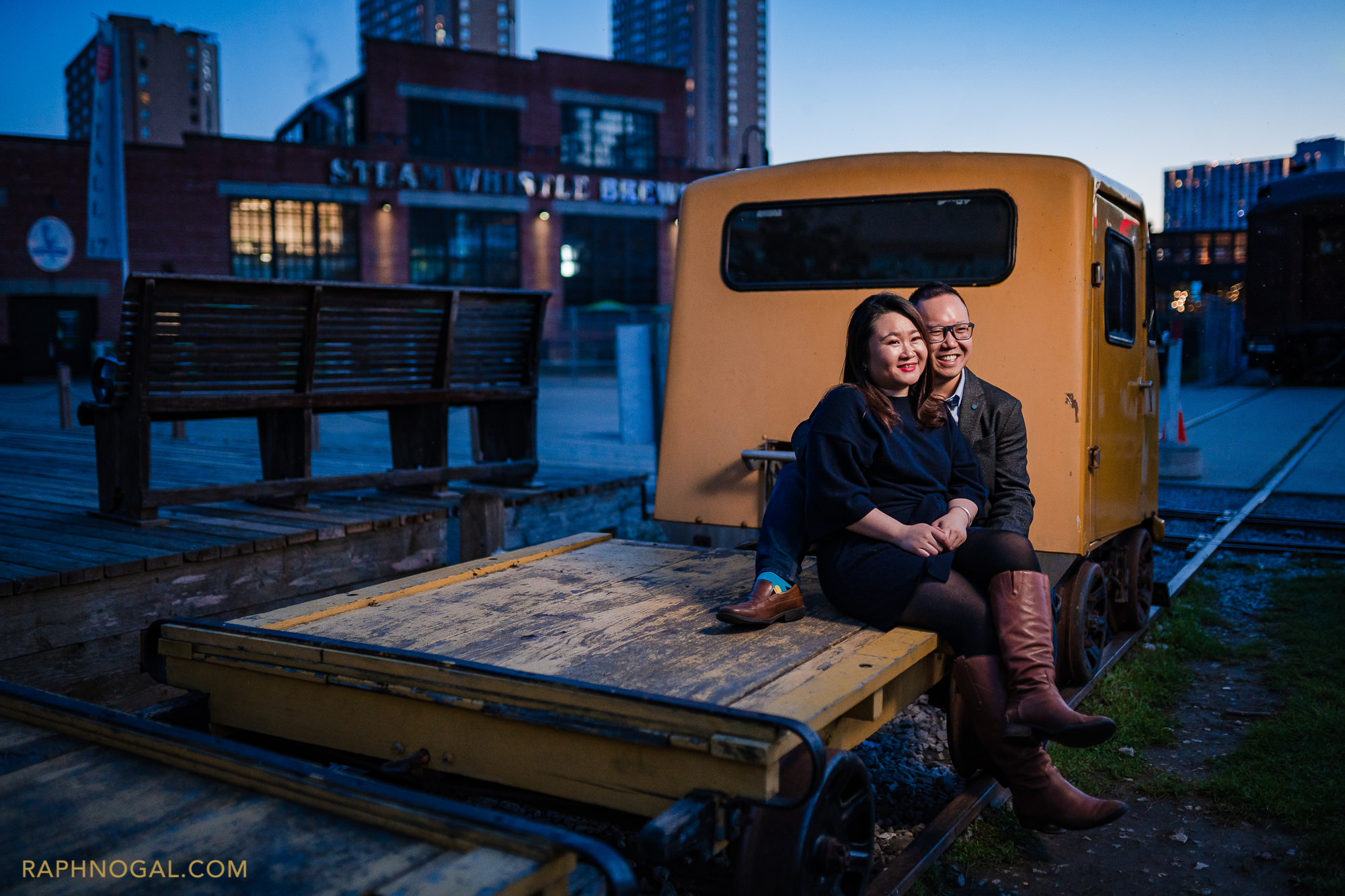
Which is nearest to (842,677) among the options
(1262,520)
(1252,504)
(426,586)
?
(426,586)

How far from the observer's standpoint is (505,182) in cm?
3900

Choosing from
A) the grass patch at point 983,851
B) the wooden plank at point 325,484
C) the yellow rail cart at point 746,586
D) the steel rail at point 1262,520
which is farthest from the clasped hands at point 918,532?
the steel rail at point 1262,520

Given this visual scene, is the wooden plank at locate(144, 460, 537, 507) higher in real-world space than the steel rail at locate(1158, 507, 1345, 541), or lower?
higher

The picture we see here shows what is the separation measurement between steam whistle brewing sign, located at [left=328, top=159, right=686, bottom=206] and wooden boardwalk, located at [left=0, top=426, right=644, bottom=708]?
30.1 m

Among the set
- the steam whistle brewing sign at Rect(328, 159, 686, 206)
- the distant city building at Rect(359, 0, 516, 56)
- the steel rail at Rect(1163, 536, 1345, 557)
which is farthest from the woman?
the distant city building at Rect(359, 0, 516, 56)

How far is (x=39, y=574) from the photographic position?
4.36 meters

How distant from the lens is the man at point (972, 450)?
3576 millimetres

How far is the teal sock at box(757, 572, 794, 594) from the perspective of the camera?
351cm

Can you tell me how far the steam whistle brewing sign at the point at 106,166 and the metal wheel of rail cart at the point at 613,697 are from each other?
1022 centimetres

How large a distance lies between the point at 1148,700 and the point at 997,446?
2124mm

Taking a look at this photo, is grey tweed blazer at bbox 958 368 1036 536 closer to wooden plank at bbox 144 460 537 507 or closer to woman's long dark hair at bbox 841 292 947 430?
woman's long dark hair at bbox 841 292 947 430

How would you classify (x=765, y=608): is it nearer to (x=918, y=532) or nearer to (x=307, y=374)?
(x=918, y=532)

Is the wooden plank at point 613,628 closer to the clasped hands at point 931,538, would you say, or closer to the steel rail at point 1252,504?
the clasped hands at point 931,538

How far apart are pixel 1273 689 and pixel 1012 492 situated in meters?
2.54
